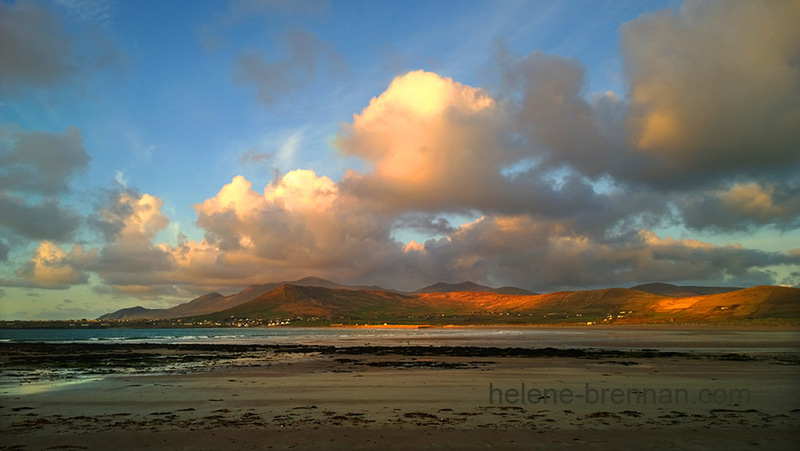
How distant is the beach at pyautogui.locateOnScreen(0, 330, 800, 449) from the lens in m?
14.7

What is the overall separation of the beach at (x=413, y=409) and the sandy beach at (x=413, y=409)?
0.23ft

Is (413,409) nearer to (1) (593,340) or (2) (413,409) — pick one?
(2) (413,409)

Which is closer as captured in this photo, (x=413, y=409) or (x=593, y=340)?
(x=413, y=409)

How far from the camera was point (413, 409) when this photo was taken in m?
19.8

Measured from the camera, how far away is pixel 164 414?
63.5ft

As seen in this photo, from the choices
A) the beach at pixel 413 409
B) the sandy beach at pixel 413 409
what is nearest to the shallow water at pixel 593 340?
the beach at pixel 413 409

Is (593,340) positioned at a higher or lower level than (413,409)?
lower

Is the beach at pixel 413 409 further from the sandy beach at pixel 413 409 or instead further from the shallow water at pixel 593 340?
the shallow water at pixel 593 340

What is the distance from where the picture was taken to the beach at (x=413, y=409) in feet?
48.2

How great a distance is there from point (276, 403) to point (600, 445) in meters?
14.4

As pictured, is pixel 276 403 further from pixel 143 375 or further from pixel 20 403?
pixel 143 375

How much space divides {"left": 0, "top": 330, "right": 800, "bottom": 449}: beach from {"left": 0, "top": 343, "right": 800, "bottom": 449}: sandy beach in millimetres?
69

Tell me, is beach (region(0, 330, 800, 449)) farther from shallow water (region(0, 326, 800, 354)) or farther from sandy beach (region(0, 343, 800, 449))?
shallow water (region(0, 326, 800, 354))

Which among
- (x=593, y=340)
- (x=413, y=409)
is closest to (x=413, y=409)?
(x=413, y=409)
